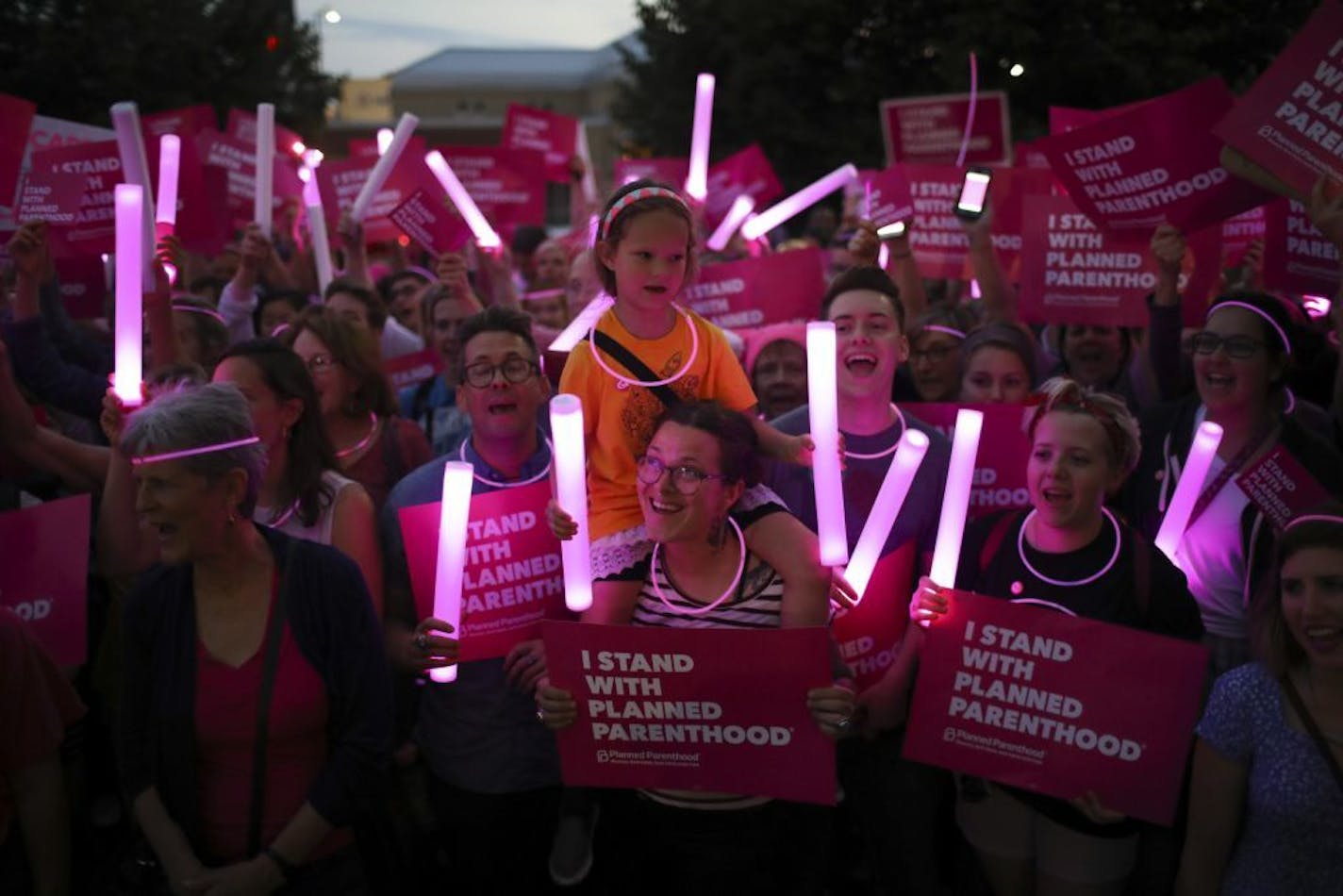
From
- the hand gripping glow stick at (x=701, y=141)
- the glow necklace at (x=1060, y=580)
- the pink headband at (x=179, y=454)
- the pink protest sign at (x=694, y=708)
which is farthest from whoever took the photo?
the hand gripping glow stick at (x=701, y=141)

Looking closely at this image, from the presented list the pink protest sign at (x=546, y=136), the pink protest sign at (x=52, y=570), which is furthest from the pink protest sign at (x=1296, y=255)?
the pink protest sign at (x=546, y=136)

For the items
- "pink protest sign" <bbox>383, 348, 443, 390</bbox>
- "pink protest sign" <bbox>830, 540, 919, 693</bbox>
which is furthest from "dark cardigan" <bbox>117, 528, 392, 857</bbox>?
"pink protest sign" <bbox>383, 348, 443, 390</bbox>

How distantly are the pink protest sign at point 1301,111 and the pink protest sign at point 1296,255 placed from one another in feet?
2.41

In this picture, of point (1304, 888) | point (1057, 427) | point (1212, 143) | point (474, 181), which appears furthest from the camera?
point (474, 181)

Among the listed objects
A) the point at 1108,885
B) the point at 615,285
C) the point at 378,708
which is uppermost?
the point at 615,285

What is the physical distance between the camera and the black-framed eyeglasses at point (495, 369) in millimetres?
3658

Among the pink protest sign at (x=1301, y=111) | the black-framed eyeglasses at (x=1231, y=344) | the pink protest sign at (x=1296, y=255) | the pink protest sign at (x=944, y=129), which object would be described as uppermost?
the pink protest sign at (x=944, y=129)

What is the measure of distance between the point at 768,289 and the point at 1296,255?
2333 mm

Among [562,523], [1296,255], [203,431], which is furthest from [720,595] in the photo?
[1296,255]

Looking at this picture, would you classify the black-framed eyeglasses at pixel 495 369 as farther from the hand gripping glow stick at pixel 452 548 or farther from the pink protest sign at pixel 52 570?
the pink protest sign at pixel 52 570

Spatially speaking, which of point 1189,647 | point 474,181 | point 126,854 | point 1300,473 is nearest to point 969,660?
point 1189,647

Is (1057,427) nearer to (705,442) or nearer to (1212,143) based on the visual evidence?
(705,442)

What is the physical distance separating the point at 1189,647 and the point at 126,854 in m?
2.71

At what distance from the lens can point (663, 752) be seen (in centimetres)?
314
